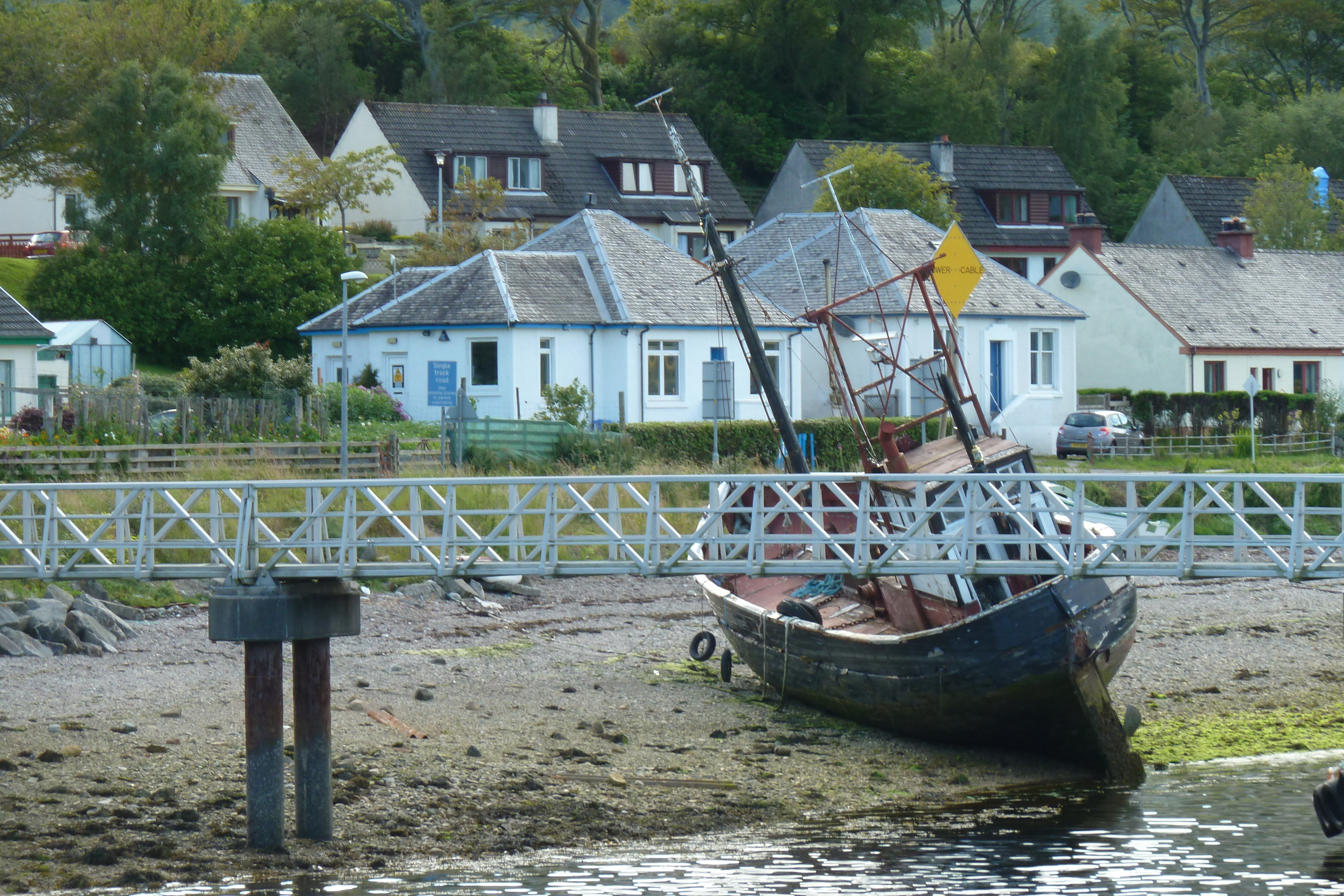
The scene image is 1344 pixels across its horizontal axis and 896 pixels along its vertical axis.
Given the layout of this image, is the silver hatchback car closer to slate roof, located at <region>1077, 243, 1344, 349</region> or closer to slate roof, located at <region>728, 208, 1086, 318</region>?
slate roof, located at <region>728, 208, 1086, 318</region>

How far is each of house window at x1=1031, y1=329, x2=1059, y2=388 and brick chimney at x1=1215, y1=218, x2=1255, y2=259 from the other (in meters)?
13.6

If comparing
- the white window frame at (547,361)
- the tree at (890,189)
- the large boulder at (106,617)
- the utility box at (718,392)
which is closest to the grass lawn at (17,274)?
the white window frame at (547,361)

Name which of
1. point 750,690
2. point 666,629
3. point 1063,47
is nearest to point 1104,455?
point 666,629

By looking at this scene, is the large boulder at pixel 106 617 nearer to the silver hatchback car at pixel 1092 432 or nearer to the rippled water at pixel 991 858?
the rippled water at pixel 991 858

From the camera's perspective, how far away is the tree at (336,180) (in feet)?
199

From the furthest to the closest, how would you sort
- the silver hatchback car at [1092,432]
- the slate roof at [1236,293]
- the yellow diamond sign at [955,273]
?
the slate roof at [1236,293] < the silver hatchback car at [1092,432] < the yellow diamond sign at [955,273]

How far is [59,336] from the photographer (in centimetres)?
4594

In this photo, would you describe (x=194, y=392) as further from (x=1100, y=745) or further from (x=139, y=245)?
(x=1100, y=745)

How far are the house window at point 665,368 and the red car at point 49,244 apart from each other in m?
20.6

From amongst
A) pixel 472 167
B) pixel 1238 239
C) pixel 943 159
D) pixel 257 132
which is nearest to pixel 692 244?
pixel 472 167

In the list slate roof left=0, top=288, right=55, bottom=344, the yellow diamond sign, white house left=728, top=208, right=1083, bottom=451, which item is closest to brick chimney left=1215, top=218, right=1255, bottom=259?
white house left=728, top=208, right=1083, bottom=451

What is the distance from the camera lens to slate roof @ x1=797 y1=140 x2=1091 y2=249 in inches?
2854

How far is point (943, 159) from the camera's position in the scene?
2872 inches

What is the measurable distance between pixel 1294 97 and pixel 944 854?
8516 cm
